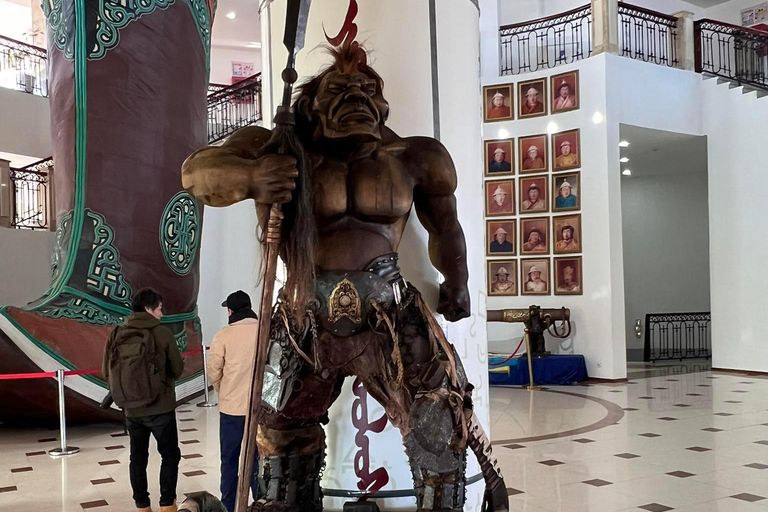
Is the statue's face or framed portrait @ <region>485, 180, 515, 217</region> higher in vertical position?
framed portrait @ <region>485, 180, 515, 217</region>

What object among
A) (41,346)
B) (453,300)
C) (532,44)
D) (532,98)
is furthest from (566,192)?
(453,300)

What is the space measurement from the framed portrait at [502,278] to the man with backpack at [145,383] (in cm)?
817

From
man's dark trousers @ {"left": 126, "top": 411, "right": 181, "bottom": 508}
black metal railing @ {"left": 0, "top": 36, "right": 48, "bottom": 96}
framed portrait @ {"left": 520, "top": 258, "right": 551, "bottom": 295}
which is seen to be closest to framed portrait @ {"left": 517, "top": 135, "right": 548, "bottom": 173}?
framed portrait @ {"left": 520, "top": 258, "right": 551, "bottom": 295}

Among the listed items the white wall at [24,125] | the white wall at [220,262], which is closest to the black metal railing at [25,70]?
the white wall at [24,125]

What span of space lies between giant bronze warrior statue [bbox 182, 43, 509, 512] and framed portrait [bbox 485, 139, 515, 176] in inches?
363

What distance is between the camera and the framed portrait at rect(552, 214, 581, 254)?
10886 mm

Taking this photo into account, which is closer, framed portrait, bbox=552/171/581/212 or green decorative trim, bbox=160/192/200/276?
green decorative trim, bbox=160/192/200/276

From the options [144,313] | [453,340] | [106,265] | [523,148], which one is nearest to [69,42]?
[106,265]

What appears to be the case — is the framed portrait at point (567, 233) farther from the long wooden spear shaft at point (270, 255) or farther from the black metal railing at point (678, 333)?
the long wooden spear shaft at point (270, 255)

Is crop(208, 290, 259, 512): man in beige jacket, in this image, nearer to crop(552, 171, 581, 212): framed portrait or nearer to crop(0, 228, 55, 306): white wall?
crop(552, 171, 581, 212): framed portrait

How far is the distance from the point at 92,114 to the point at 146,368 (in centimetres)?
432

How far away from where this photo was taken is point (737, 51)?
43.3 ft

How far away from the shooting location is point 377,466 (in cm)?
335

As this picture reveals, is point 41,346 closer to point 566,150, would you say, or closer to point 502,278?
point 502,278
